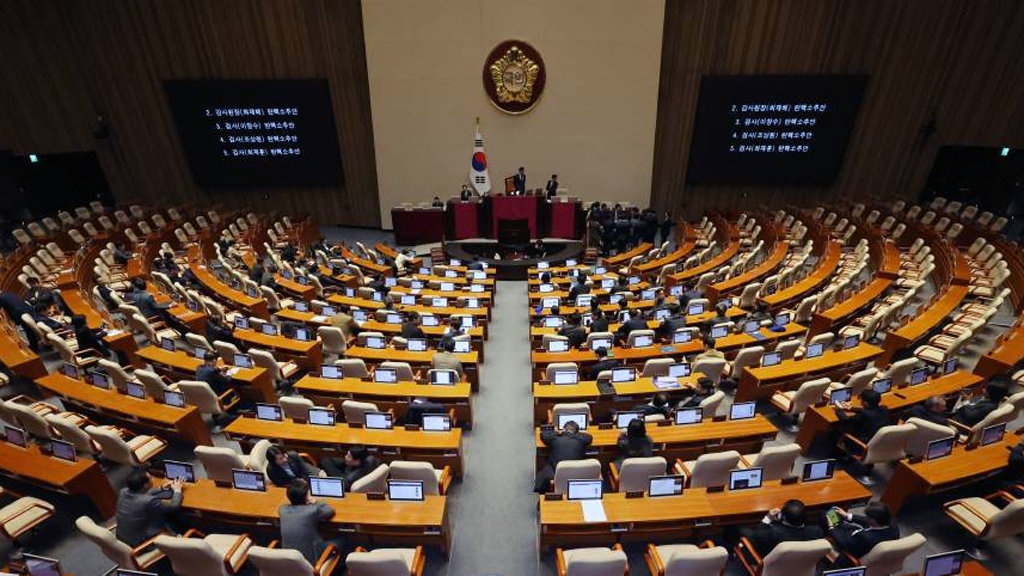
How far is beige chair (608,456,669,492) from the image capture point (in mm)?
5137

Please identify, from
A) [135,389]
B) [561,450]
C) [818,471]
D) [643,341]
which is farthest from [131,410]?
[818,471]

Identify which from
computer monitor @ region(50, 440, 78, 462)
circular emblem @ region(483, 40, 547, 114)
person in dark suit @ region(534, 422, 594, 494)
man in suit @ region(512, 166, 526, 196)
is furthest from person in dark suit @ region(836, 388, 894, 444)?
circular emblem @ region(483, 40, 547, 114)

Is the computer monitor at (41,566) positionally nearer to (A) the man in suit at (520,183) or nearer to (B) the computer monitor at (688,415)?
(B) the computer monitor at (688,415)

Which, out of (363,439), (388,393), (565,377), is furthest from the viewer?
(565,377)

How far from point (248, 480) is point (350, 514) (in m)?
1.24

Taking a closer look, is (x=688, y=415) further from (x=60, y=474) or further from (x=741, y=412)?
(x=60, y=474)

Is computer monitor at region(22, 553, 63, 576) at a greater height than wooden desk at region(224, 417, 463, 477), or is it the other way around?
computer monitor at region(22, 553, 63, 576)

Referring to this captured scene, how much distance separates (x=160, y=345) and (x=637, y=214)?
1283cm

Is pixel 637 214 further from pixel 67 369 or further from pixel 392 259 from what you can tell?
pixel 67 369

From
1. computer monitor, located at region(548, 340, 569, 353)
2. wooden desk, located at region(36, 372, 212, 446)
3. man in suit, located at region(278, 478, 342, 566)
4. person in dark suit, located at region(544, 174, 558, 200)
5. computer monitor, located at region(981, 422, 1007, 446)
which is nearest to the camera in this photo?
man in suit, located at region(278, 478, 342, 566)

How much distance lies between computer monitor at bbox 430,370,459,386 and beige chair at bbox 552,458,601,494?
2.65 m

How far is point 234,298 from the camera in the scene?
34.3 ft

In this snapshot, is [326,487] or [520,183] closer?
[326,487]

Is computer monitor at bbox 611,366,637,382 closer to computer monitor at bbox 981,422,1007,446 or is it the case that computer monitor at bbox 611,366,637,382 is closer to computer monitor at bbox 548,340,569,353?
computer monitor at bbox 548,340,569,353
